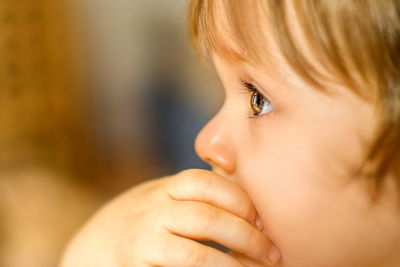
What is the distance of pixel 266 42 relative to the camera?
52 cm

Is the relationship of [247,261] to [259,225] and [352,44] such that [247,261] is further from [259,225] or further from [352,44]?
[352,44]

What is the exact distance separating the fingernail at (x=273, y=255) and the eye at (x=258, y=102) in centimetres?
13

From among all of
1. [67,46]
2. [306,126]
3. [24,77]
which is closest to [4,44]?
[24,77]

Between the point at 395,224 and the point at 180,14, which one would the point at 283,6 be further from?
the point at 180,14

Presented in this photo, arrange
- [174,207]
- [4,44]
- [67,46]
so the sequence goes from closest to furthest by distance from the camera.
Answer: [174,207], [4,44], [67,46]

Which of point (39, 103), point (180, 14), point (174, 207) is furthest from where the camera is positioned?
point (180, 14)

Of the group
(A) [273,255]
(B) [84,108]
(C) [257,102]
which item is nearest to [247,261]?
(A) [273,255]

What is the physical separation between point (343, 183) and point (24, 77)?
1.30 metres

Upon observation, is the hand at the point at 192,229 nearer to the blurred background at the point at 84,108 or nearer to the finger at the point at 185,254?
the finger at the point at 185,254

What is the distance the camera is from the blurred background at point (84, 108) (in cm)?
147

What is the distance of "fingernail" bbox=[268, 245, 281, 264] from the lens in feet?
1.88

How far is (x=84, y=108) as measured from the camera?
78.5 inches

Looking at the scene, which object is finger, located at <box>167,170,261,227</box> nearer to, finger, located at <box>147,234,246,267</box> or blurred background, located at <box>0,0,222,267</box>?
finger, located at <box>147,234,246,267</box>

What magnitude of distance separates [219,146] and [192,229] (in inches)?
3.5
